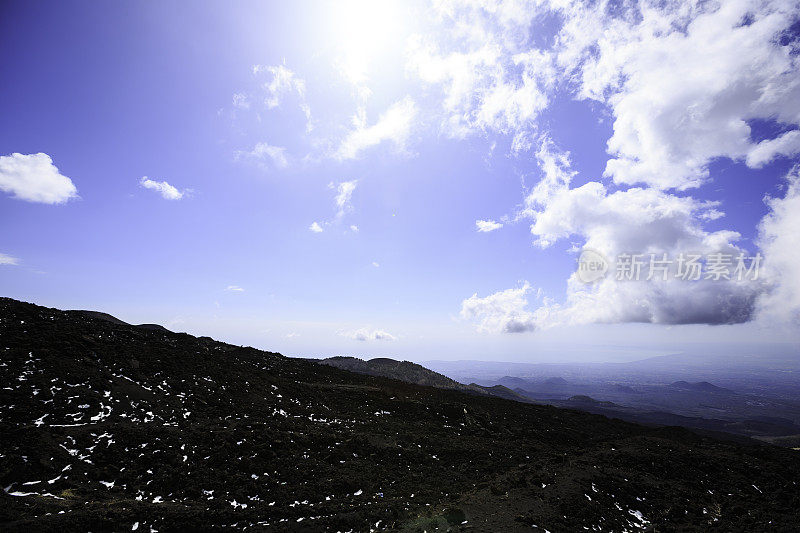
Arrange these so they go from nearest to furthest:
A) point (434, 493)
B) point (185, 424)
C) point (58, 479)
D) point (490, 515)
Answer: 1. point (58, 479)
2. point (490, 515)
3. point (434, 493)
4. point (185, 424)

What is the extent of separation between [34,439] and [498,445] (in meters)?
28.8

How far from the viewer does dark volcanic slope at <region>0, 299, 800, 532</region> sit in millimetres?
13938

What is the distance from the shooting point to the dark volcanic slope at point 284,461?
13.9m

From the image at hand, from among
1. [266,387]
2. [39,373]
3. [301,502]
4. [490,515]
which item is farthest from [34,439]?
[490,515]

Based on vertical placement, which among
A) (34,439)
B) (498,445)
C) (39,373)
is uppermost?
(39,373)

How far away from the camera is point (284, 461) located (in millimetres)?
18562

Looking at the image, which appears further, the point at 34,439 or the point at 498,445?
the point at 498,445

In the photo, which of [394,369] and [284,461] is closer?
[284,461]

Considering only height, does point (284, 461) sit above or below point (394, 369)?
above

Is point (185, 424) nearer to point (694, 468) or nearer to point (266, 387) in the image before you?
point (266, 387)

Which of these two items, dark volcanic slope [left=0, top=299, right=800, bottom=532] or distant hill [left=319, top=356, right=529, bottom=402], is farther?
distant hill [left=319, top=356, right=529, bottom=402]

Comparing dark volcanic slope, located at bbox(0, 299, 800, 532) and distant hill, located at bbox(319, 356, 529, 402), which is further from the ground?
dark volcanic slope, located at bbox(0, 299, 800, 532)

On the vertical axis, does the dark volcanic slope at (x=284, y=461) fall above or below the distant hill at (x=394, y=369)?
above

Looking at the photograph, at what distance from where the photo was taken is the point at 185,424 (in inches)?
832
